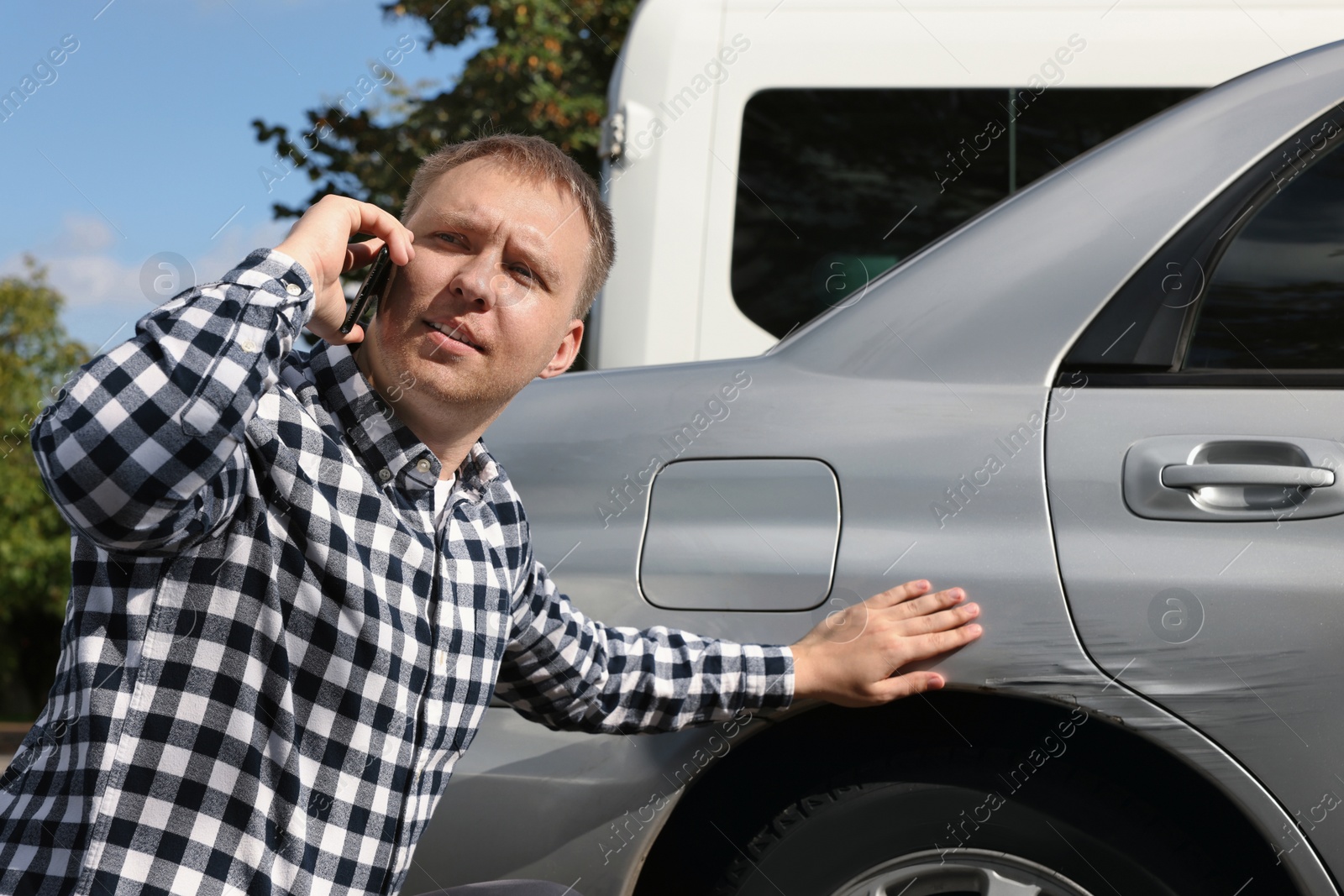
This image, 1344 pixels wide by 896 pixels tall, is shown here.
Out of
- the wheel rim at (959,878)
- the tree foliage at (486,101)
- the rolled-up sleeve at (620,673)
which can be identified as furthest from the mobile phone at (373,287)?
the tree foliage at (486,101)

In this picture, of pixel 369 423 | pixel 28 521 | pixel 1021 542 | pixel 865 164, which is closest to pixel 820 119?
pixel 865 164

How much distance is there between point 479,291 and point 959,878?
992 mm

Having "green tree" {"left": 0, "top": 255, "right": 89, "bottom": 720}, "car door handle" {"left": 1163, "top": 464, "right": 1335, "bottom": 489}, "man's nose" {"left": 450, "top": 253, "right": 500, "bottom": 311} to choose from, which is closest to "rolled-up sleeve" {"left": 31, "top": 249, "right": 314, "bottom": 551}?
"man's nose" {"left": 450, "top": 253, "right": 500, "bottom": 311}

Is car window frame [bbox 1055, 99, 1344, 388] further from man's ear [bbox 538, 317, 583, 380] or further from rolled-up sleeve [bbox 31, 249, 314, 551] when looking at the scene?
rolled-up sleeve [bbox 31, 249, 314, 551]

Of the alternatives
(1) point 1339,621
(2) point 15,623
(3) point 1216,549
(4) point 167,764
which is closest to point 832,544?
(3) point 1216,549

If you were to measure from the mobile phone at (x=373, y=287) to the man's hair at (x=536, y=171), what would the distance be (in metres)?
0.16

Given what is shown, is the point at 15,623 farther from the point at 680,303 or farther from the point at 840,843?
the point at 840,843

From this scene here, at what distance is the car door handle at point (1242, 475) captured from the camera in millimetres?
1504

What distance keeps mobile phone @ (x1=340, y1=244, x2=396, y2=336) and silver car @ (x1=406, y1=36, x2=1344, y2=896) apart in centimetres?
41

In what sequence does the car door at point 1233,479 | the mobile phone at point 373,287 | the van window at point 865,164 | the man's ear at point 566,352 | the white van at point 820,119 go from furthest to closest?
the van window at point 865,164, the white van at point 820,119, the man's ear at point 566,352, the car door at point 1233,479, the mobile phone at point 373,287

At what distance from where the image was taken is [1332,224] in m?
1.71

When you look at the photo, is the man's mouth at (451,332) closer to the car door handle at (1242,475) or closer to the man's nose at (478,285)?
the man's nose at (478,285)

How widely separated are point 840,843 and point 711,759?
22cm

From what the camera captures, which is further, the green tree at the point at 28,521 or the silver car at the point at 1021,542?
the green tree at the point at 28,521
